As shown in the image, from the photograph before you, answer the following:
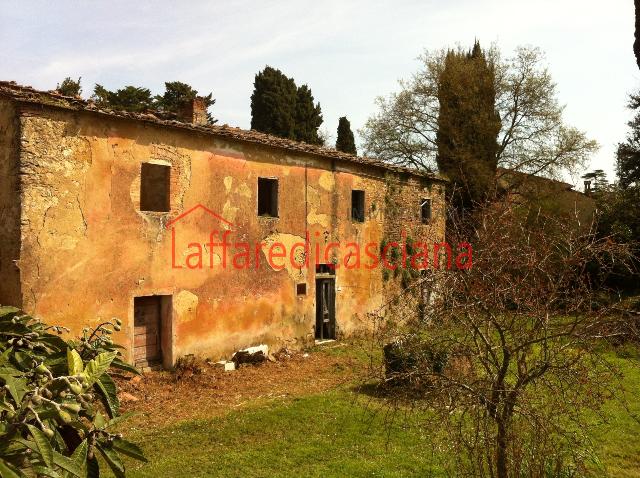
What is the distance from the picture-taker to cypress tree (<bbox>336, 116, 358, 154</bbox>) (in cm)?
2922

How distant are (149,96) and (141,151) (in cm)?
1891

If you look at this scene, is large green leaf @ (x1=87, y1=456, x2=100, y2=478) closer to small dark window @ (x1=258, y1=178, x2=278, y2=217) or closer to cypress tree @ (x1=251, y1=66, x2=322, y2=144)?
small dark window @ (x1=258, y1=178, x2=278, y2=217)

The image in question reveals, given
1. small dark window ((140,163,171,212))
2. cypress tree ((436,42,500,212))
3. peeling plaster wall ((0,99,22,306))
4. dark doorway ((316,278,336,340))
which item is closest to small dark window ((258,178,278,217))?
dark doorway ((316,278,336,340))

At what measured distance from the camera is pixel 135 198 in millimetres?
9812

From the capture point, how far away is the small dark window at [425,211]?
1746 cm

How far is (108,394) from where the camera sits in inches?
101

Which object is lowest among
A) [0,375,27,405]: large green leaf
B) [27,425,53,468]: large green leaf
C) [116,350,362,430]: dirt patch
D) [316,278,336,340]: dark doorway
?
[116,350,362,430]: dirt patch

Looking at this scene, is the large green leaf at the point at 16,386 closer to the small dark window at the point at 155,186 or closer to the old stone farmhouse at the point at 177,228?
the old stone farmhouse at the point at 177,228

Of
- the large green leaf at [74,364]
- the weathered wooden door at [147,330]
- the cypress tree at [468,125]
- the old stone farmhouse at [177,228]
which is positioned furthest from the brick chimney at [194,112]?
the cypress tree at [468,125]

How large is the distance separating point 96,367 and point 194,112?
35.7 ft

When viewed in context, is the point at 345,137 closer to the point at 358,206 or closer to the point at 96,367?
the point at 358,206

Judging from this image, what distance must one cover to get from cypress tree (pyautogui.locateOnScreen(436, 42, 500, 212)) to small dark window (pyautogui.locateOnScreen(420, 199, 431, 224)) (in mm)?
5220

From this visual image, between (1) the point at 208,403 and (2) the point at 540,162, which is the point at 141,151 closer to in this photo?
(1) the point at 208,403

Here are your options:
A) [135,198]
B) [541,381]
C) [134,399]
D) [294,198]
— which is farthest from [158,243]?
[541,381]
